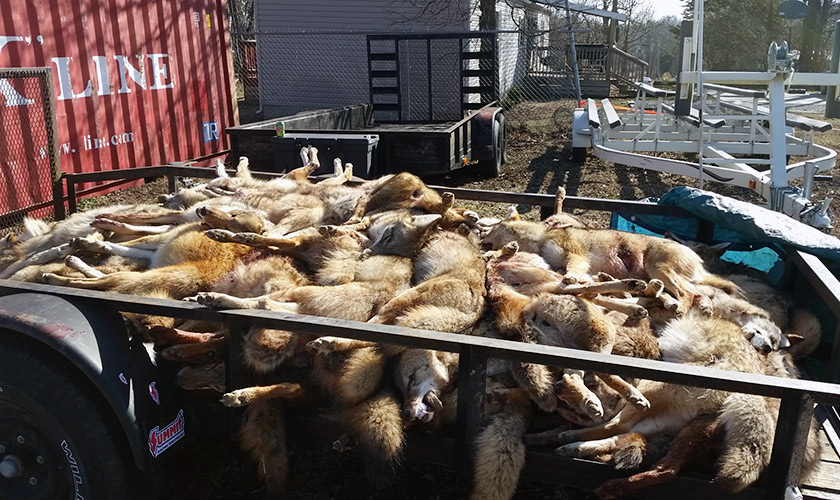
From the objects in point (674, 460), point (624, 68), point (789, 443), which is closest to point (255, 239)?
point (674, 460)

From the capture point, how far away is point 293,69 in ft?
66.4

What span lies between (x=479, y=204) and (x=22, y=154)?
5934 millimetres

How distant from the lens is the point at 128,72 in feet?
34.0

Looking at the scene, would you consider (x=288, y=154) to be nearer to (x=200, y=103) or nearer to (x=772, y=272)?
(x=200, y=103)

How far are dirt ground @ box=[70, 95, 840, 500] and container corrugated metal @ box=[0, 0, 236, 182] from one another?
78 centimetres

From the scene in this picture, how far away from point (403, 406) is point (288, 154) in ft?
19.1

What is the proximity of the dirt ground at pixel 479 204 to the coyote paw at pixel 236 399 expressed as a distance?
0.69 metres

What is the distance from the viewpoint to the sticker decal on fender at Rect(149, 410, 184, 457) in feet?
9.77

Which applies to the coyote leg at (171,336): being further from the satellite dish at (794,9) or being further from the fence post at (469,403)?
the satellite dish at (794,9)

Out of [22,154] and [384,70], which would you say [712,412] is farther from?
[384,70]

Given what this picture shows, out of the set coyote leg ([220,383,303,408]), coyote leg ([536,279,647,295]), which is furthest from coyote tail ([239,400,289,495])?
coyote leg ([536,279,647,295])

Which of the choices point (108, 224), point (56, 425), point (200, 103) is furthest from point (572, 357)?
point (200, 103)

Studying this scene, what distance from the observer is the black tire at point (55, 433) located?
2.97 meters

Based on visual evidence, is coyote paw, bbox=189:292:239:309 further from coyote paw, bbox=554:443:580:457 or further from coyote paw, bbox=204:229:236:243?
coyote paw, bbox=554:443:580:457
